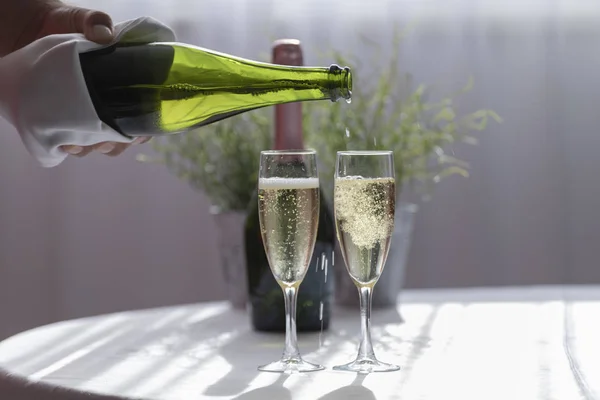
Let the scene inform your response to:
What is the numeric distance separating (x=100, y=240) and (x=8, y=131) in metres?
0.45

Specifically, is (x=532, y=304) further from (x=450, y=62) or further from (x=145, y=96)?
(x=450, y=62)

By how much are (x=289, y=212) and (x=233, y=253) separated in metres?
0.47

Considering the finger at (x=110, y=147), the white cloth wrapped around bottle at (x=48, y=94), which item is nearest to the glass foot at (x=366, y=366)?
the white cloth wrapped around bottle at (x=48, y=94)

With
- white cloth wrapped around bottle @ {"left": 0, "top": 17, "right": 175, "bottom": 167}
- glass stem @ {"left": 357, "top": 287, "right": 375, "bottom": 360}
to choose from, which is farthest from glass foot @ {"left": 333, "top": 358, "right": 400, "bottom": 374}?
white cloth wrapped around bottle @ {"left": 0, "top": 17, "right": 175, "bottom": 167}

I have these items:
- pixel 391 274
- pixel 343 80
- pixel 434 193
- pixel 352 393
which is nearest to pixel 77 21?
pixel 343 80

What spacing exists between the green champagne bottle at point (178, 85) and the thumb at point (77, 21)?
0.9 inches

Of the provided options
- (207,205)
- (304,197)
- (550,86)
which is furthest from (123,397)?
(550,86)

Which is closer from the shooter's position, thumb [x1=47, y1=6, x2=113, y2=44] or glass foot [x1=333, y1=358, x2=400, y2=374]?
glass foot [x1=333, y1=358, x2=400, y2=374]

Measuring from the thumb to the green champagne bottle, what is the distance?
23 mm

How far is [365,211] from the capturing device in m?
0.96

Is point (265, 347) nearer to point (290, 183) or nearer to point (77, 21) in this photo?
point (290, 183)

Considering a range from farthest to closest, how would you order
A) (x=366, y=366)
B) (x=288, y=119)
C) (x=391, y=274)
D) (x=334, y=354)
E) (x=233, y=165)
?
1. (x=233, y=165)
2. (x=391, y=274)
3. (x=288, y=119)
4. (x=334, y=354)
5. (x=366, y=366)

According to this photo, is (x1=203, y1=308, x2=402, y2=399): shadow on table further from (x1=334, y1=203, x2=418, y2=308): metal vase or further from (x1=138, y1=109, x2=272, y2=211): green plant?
(x1=138, y1=109, x2=272, y2=211): green plant

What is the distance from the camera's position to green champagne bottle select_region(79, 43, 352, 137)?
105 cm
